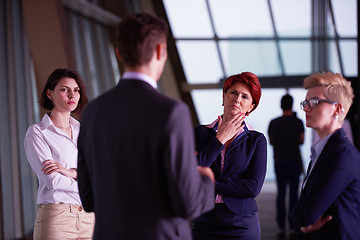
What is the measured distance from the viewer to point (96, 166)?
1.66 metres

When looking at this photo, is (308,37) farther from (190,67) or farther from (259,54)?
(190,67)

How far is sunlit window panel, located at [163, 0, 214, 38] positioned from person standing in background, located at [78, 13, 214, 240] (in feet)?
33.9

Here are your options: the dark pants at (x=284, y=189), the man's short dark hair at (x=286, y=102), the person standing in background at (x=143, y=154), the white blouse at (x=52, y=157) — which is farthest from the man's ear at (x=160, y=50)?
the dark pants at (x=284, y=189)

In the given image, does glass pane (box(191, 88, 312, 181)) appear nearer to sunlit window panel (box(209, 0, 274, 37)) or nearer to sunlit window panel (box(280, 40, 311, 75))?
sunlit window panel (box(280, 40, 311, 75))

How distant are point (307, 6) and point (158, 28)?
10391 mm

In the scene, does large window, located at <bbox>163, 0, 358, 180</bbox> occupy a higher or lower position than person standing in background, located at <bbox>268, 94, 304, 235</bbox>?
higher

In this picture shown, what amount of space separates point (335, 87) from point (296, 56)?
9920mm

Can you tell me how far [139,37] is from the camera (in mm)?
1589

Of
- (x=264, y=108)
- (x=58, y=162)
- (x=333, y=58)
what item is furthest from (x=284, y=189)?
(x=333, y=58)

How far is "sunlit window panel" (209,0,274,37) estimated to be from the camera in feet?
37.7

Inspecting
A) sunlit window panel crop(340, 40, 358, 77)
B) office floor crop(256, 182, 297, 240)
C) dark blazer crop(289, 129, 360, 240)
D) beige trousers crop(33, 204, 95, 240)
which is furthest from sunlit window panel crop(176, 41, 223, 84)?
dark blazer crop(289, 129, 360, 240)

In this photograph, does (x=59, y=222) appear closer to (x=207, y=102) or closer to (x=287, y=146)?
(x=287, y=146)

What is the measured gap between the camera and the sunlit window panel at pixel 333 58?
443 inches

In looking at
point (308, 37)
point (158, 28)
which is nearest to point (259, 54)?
point (308, 37)
